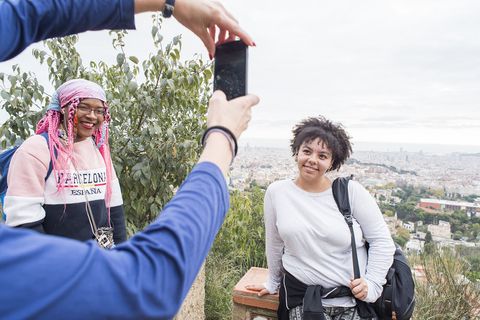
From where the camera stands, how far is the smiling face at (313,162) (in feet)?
7.81

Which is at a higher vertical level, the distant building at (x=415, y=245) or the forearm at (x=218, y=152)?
the forearm at (x=218, y=152)

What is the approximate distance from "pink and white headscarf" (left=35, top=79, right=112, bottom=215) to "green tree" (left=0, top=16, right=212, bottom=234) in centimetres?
78

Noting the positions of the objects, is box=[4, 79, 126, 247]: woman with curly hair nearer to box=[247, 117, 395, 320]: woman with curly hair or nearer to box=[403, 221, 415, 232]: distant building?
box=[247, 117, 395, 320]: woman with curly hair

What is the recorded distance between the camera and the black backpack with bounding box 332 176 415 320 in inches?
84.0

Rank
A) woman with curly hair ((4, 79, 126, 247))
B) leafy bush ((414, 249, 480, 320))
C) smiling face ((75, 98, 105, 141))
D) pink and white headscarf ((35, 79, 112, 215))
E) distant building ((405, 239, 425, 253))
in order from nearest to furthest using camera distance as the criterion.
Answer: woman with curly hair ((4, 79, 126, 247)) → pink and white headscarf ((35, 79, 112, 215)) → smiling face ((75, 98, 105, 141)) → leafy bush ((414, 249, 480, 320)) → distant building ((405, 239, 425, 253))

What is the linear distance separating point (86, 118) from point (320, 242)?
4.80 feet

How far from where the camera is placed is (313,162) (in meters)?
2.38

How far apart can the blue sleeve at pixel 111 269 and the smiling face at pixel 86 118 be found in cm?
157

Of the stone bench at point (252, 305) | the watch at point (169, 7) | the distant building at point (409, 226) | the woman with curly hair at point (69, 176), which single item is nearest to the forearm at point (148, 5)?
the watch at point (169, 7)

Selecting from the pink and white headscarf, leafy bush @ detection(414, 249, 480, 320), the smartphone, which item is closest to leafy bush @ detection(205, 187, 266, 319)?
leafy bush @ detection(414, 249, 480, 320)

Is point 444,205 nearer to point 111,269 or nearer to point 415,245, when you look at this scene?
point 415,245

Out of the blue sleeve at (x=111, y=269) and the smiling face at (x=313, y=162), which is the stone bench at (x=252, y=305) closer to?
the smiling face at (x=313, y=162)

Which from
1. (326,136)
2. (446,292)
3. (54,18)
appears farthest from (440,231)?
(54,18)

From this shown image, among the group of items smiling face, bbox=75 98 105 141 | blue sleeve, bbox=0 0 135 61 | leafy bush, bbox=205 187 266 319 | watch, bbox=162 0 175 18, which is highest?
watch, bbox=162 0 175 18
